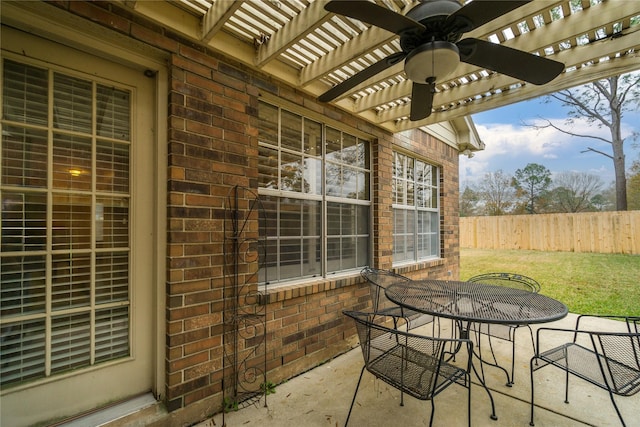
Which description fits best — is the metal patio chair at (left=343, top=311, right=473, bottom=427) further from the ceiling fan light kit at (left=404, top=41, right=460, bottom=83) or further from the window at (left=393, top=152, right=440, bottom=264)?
the window at (left=393, top=152, right=440, bottom=264)

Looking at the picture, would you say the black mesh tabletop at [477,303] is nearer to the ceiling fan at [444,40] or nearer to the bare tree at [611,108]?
the ceiling fan at [444,40]

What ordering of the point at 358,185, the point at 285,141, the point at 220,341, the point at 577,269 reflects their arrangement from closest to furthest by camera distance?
the point at 220,341
the point at 285,141
the point at 358,185
the point at 577,269

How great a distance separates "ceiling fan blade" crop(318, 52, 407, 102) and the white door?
1.33 meters

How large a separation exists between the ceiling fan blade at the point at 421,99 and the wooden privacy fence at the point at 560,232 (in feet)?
30.0

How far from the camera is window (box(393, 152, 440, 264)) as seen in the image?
13.5 feet

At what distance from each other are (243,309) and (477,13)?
2.35 m

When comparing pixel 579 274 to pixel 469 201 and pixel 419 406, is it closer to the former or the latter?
pixel 419 406

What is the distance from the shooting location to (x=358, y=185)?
3461 mm

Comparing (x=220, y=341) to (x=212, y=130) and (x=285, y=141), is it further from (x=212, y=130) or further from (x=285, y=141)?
(x=285, y=141)

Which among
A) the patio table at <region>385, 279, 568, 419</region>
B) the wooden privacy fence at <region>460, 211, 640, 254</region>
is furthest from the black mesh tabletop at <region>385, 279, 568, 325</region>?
the wooden privacy fence at <region>460, 211, 640, 254</region>

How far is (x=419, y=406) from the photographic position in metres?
2.08

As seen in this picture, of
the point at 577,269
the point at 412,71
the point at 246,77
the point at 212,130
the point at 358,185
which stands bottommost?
the point at 577,269

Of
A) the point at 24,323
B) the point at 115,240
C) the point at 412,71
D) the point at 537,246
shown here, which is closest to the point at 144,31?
the point at 115,240

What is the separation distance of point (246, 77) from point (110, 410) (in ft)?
8.25
